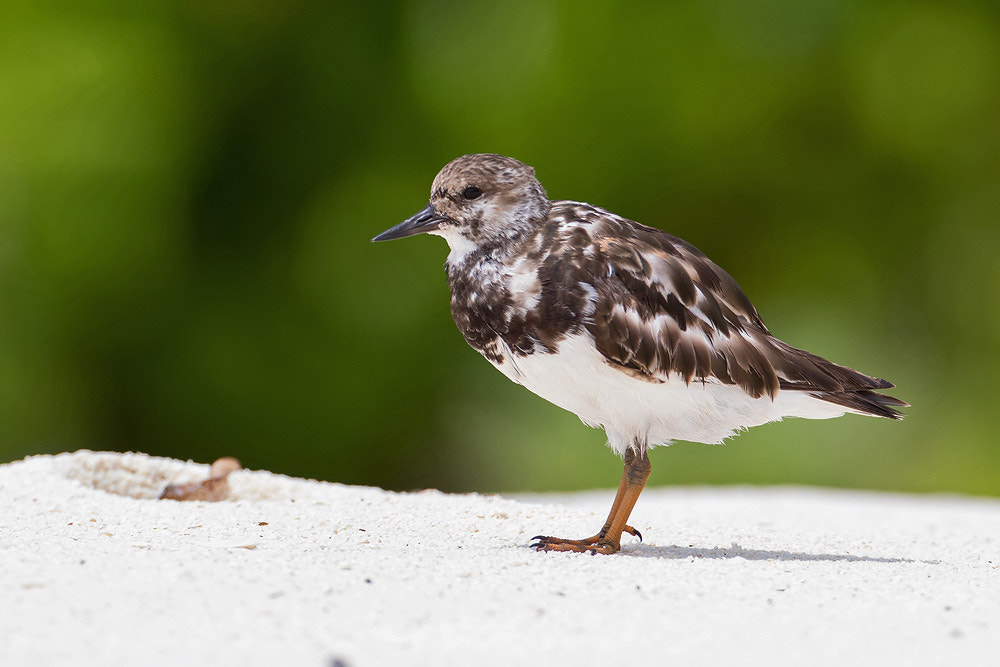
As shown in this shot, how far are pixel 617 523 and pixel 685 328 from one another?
779 millimetres

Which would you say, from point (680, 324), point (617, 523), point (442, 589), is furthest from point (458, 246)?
point (442, 589)

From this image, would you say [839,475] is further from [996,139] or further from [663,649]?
[663,649]

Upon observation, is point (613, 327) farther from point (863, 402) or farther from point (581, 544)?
point (863, 402)

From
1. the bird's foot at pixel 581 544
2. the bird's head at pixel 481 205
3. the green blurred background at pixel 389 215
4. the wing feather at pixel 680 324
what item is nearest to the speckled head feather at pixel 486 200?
the bird's head at pixel 481 205

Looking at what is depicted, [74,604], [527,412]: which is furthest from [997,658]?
[527,412]

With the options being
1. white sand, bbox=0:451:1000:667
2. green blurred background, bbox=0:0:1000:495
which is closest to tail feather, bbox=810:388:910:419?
white sand, bbox=0:451:1000:667

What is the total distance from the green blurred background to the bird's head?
5338 mm

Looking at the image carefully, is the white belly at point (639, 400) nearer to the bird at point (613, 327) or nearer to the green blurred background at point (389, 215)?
the bird at point (613, 327)

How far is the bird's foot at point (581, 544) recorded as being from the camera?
4.04m

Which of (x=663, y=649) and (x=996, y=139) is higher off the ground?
(x=996, y=139)

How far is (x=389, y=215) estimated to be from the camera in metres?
9.90

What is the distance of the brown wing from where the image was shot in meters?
4.02

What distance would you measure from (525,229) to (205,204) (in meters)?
6.41

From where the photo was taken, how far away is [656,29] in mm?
10078
